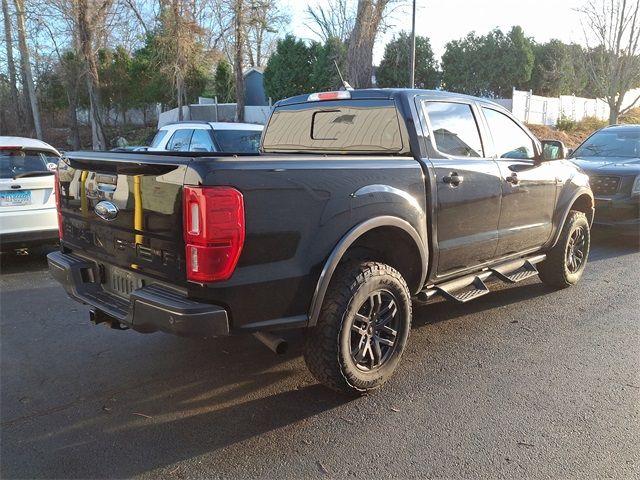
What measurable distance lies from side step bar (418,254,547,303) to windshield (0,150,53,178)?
498cm

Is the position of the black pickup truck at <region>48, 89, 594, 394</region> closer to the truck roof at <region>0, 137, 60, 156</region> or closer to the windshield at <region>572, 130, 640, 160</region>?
the truck roof at <region>0, 137, 60, 156</region>

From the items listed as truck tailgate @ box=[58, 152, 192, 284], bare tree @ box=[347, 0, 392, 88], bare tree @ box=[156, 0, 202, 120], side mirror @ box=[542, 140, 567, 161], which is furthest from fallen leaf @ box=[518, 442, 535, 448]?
bare tree @ box=[156, 0, 202, 120]

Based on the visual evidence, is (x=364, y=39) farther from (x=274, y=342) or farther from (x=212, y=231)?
(x=212, y=231)

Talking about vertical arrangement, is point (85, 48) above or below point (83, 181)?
above

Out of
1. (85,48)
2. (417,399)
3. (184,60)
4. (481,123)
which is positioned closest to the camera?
(417,399)

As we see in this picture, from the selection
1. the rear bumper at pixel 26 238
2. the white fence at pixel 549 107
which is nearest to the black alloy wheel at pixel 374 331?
the rear bumper at pixel 26 238

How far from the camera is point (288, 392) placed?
11.4 feet

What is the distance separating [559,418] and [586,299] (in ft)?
8.62

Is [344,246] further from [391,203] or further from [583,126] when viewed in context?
[583,126]

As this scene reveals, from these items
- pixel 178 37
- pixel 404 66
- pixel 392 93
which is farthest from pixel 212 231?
pixel 404 66

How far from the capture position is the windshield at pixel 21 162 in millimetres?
6133

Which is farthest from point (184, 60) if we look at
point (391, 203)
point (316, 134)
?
point (391, 203)

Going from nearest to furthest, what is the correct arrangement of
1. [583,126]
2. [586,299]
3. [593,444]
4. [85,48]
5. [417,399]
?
[593,444] → [417,399] → [586,299] → [85,48] → [583,126]

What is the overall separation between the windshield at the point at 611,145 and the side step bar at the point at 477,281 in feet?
16.1
